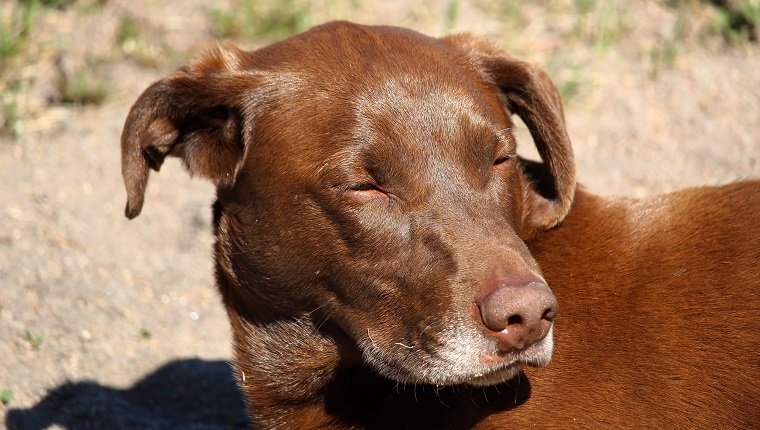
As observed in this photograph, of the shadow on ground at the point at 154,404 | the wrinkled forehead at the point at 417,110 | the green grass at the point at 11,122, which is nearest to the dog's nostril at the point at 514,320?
the wrinkled forehead at the point at 417,110

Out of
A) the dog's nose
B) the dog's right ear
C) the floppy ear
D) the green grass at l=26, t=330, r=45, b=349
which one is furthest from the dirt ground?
the dog's nose

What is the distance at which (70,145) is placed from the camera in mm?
7297

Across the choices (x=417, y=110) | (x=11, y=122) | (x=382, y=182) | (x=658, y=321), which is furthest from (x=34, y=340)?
(x=658, y=321)

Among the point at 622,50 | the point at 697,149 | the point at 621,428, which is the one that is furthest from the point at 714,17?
the point at 621,428

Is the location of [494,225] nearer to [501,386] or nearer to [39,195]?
[501,386]

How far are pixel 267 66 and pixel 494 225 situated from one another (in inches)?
43.8

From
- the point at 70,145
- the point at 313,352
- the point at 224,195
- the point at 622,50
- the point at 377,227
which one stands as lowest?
the point at 70,145

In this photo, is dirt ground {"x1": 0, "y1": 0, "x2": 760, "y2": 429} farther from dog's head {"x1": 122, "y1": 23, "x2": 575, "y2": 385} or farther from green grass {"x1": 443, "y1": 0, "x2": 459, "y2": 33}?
dog's head {"x1": 122, "y1": 23, "x2": 575, "y2": 385}

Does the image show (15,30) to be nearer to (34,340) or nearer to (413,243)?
(34,340)

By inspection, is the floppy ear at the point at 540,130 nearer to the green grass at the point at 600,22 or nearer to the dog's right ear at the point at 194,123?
the dog's right ear at the point at 194,123

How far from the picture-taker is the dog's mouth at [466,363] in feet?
11.0

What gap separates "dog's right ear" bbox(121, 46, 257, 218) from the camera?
13.3ft

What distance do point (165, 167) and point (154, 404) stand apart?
2.34 metres

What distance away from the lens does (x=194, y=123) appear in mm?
4199
